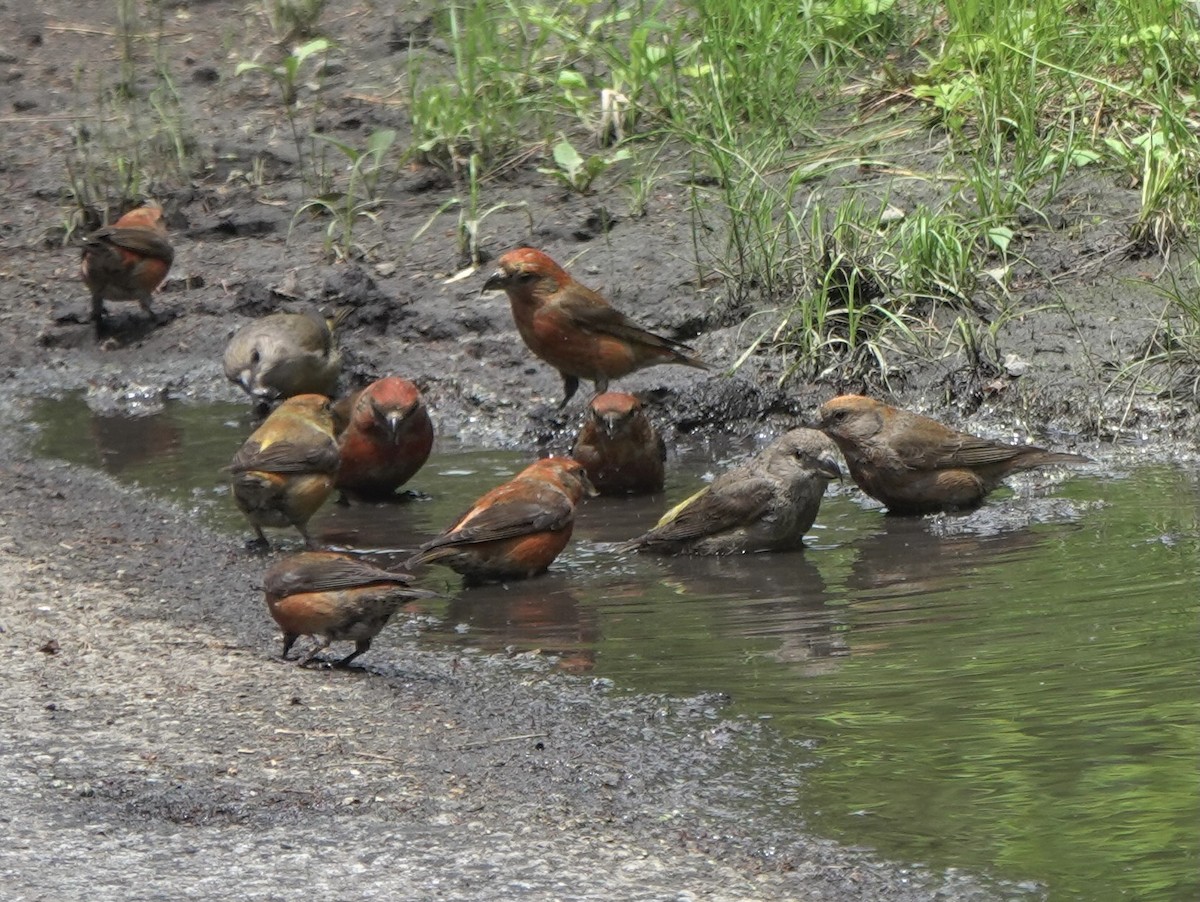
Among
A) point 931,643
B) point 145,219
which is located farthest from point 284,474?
point 145,219

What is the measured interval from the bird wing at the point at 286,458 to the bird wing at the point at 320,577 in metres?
1.82

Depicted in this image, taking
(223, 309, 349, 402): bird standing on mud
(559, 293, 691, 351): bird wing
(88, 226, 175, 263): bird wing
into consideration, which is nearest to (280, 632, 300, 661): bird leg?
(559, 293, 691, 351): bird wing

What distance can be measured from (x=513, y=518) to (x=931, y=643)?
6.55 ft

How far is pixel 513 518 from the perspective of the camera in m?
7.80

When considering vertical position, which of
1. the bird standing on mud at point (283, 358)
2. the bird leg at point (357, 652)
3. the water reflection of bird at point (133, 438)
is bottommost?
the water reflection of bird at point (133, 438)

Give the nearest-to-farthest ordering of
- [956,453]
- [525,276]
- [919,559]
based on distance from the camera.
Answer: [919,559], [956,453], [525,276]

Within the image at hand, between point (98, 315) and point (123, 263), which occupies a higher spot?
point (123, 263)

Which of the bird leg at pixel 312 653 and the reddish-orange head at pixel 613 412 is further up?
the bird leg at pixel 312 653

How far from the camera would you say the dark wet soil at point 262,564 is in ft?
15.3

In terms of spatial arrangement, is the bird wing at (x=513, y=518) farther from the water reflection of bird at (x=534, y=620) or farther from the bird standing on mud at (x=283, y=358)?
the bird standing on mud at (x=283, y=358)

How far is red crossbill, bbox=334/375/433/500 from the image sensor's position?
30.4 feet

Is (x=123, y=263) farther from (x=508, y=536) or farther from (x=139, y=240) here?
(x=508, y=536)

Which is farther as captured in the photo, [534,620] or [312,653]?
[534,620]

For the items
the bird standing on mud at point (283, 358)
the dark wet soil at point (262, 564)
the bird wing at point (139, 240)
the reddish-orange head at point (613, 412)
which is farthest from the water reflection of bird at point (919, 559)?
the bird wing at point (139, 240)
